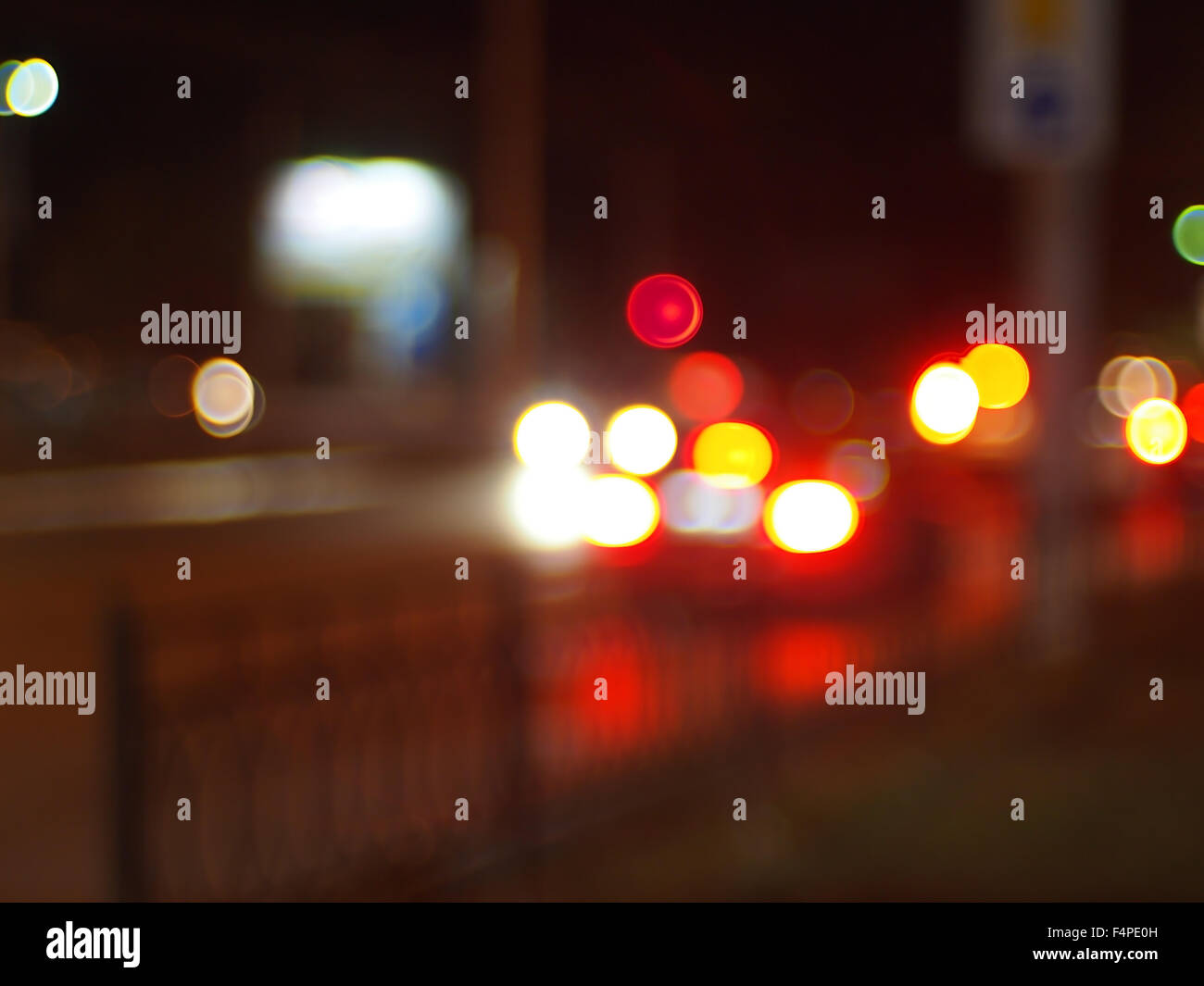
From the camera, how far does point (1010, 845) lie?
5.00m

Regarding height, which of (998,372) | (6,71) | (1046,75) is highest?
(6,71)

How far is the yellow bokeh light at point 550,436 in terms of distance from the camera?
5.21 metres

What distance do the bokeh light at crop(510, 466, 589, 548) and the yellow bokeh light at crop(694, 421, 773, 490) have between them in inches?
29.7

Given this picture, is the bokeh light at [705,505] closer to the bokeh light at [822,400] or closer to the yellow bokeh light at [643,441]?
the yellow bokeh light at [643,441]

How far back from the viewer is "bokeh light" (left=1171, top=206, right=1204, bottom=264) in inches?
230

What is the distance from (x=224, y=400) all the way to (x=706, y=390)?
46.5ft

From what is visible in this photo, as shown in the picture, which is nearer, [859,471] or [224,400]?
[859,471]

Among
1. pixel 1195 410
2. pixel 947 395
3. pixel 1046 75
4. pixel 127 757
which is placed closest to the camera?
pixel 127 757

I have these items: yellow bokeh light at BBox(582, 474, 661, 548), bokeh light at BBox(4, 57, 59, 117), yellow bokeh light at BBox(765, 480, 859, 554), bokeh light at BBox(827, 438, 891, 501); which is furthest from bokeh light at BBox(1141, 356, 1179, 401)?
bokeh light at BBox(4, 57, 59, 117)

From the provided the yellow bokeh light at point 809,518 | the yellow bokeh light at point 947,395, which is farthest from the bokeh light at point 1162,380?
the yellow bokeh light at point 809,518

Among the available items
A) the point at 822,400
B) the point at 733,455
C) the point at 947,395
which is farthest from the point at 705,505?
the point at 822,400

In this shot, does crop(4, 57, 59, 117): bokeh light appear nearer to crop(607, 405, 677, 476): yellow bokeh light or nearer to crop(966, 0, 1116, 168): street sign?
crop(607, 405, 677, 476): yellow bokeh light

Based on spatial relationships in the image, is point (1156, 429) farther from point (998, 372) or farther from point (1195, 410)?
point (1195, 410)

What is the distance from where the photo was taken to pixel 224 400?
2180 centimetres
